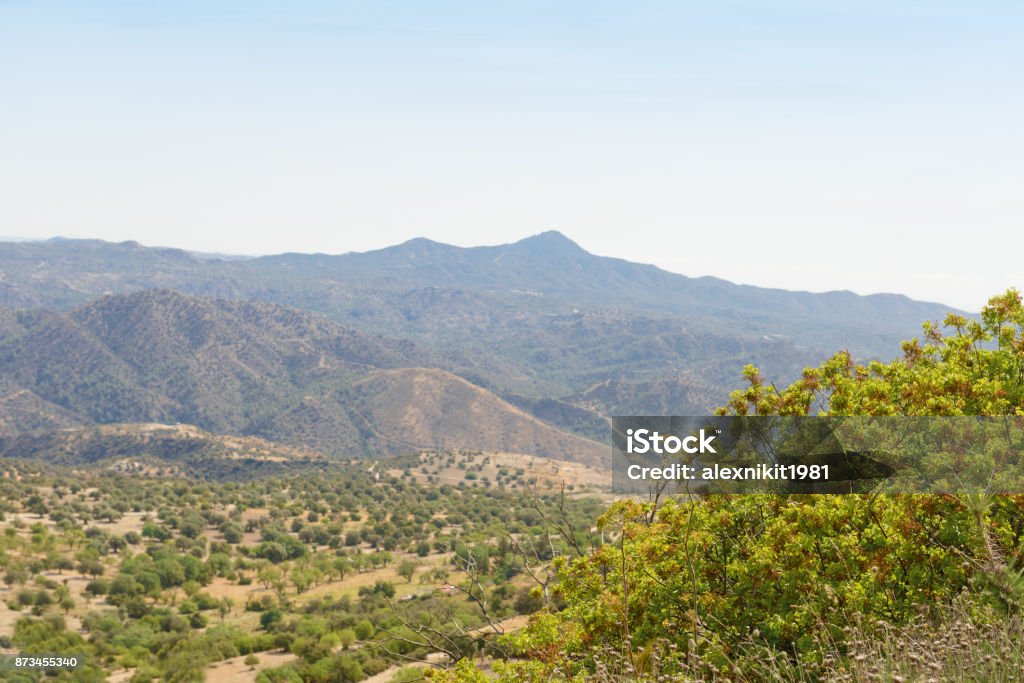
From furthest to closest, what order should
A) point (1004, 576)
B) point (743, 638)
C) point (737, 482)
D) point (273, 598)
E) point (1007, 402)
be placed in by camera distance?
point (273, 598), point (737, 482), point (1007, 402), point (743, 638), point (1004, 576)

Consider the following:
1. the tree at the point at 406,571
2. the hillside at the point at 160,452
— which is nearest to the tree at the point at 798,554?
the tree at the point at 406,571

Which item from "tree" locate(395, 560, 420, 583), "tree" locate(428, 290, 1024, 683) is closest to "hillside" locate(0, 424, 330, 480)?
"tree" locate(395, 560, 420, 583)

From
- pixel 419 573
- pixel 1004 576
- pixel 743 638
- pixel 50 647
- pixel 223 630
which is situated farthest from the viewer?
pixel 419 573

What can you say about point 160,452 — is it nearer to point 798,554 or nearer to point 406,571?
point 406,571

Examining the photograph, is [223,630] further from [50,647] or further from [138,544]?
[138,544]

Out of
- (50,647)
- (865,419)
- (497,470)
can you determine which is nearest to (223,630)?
(50,647)

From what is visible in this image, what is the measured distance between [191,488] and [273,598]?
45877 mm

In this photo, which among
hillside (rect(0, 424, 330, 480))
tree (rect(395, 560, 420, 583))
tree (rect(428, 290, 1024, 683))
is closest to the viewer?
tree (rect(428, 290, 1024, 683))

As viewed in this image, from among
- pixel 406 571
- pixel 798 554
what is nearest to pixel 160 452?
pixel 406 571

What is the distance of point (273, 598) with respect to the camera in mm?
53781

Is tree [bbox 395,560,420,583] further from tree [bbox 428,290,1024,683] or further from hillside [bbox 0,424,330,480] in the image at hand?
hillside [bbox 0,424,330,480]

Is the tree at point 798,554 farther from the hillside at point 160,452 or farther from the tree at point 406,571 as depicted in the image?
the hillside at point 160,452

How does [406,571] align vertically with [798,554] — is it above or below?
below

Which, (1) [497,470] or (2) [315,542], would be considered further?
(1) [497,470]
